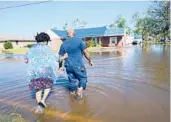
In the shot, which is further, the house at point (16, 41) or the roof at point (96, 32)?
the house at point (16, 41)

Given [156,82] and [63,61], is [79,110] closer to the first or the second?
[63,61]

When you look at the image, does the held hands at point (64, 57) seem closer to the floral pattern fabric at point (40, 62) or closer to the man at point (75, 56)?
the man at point (75, 56)

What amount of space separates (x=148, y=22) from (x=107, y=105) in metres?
65.7

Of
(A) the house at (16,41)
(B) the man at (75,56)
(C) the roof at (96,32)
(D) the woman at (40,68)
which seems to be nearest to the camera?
(D) the woman at (40,68)

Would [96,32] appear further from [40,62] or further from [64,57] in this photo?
[40,62]

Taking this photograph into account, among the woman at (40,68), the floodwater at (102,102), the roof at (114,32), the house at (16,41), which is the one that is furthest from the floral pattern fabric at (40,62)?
the house at (16,41)

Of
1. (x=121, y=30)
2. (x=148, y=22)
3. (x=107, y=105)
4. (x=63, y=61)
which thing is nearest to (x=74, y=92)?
(x=63, y=61)

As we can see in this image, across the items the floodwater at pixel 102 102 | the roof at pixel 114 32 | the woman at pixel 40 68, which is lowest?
the floodwater at pixel 102 102

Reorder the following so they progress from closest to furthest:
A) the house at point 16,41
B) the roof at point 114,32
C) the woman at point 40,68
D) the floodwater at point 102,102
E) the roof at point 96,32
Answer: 1. the floodwater at point 102,102
2. the woman at point 40,68
3. the roof at point 114,32
4. the roof at point 96,32
5. the house at point 16,41

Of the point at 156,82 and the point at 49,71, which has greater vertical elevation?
the point at 49,71

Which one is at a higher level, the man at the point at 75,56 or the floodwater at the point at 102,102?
the man at the point at 75,56

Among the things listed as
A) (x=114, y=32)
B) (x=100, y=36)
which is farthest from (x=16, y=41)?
(x=114, y=32)

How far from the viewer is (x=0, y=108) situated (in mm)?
6719

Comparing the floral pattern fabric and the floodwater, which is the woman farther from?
the floodwater
